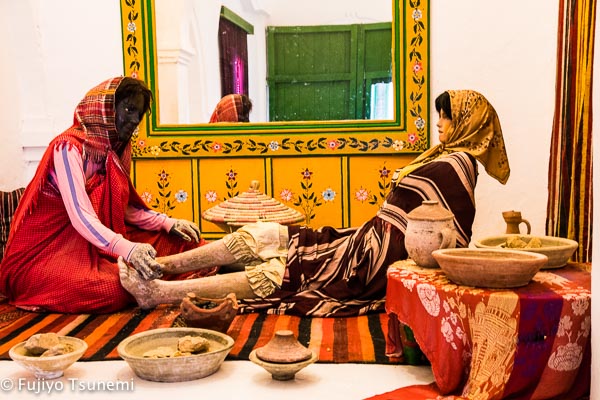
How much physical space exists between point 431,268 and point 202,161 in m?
2.78

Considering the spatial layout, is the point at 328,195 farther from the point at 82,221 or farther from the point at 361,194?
the point at 82,221

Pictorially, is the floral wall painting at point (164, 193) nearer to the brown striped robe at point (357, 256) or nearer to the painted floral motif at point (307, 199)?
the painted floral motif at point (307, 199)

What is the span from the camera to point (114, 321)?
148 inches

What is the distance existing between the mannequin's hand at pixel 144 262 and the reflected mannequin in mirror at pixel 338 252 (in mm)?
62

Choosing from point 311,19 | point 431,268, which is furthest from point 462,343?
point 311,19

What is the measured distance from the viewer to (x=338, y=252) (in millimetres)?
3945

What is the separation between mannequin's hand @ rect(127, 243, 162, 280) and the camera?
3789mm

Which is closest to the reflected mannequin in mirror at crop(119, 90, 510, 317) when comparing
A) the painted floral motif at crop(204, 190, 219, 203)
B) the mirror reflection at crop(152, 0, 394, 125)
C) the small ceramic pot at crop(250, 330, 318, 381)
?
the small ceramic pot at crop(250, 330, 318, 381)

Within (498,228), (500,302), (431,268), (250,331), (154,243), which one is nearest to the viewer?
(500,302)

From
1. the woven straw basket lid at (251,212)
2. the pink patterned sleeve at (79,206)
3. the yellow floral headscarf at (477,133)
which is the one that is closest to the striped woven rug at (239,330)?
the pink patterned sleeve at (79,206)

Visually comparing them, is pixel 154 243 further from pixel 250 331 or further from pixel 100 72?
pixel 100 72

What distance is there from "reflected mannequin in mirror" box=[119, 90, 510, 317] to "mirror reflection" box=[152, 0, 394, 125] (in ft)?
4.54

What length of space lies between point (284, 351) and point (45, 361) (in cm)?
94

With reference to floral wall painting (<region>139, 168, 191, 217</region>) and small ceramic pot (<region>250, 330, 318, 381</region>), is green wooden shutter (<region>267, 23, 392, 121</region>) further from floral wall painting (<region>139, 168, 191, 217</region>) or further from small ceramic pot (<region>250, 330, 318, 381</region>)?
small ceramic pot (<region>250, 330, 318, 381</region>)
